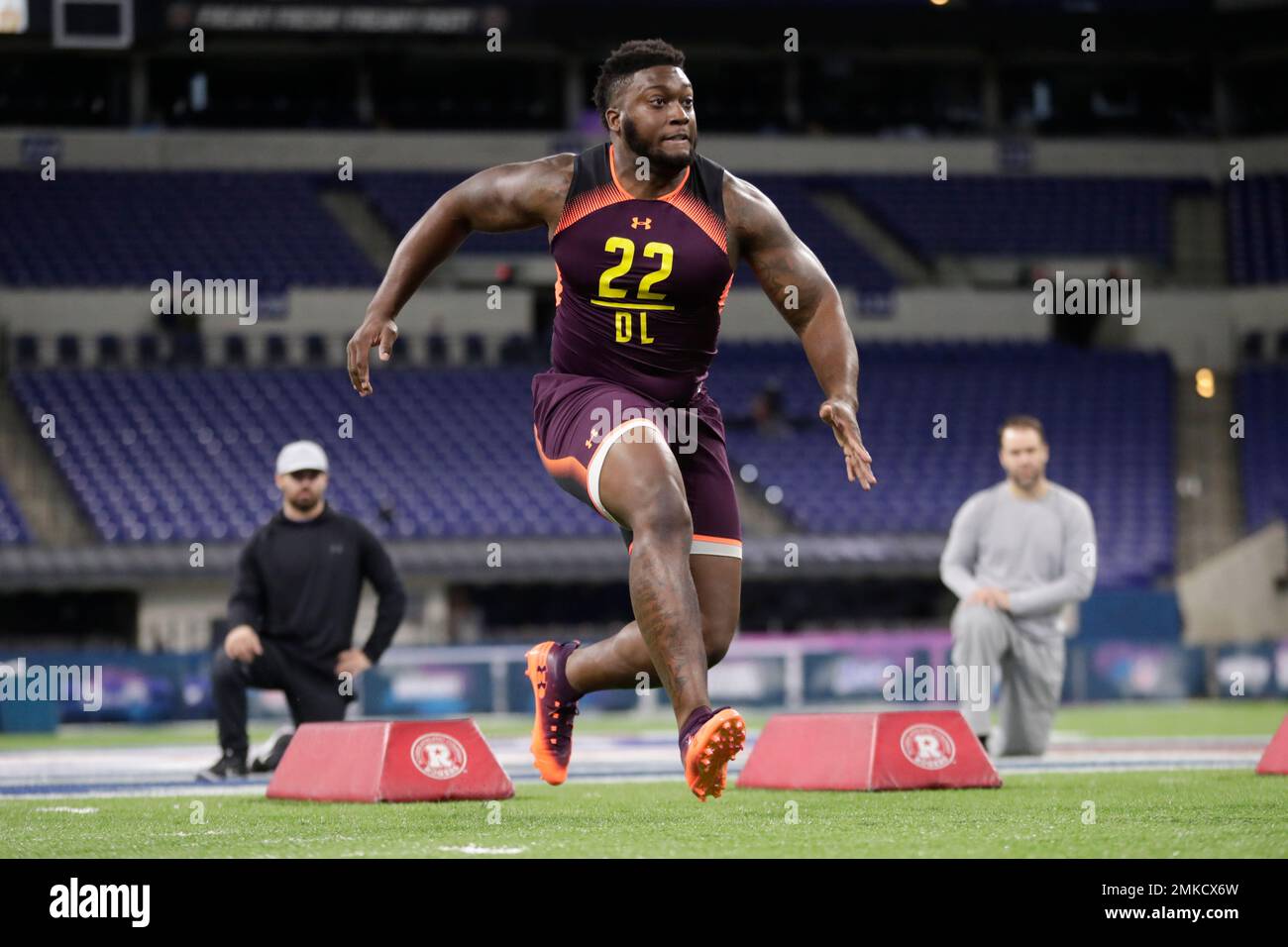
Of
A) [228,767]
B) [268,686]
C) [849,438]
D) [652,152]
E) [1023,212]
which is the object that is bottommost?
[228,767]

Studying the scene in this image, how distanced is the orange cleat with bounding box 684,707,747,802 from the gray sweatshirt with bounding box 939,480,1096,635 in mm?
5560

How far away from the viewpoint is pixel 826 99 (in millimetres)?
37062

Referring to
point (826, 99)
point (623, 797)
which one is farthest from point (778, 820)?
point (826, 99)

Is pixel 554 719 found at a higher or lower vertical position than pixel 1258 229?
lower

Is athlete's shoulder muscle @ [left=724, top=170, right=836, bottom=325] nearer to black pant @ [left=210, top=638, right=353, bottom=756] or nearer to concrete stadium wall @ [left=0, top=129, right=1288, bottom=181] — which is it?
black pant @ [left=210, top=638, right=353, bottom=756]

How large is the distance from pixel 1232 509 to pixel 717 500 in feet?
83.7

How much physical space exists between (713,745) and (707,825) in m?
1.03

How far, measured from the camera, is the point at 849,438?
20.6 ft

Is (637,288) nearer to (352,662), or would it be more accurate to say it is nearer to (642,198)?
(642,198)

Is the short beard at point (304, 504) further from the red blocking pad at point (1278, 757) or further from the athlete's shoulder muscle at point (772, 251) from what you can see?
the red blocking pad at point (1278, 757)

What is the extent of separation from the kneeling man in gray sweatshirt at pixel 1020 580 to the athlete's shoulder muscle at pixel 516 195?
484 cm

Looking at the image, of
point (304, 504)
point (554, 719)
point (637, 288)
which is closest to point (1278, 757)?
point (554, 719)

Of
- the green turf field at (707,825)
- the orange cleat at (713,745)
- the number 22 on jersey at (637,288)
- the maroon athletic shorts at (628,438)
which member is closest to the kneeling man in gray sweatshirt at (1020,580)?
the green turf field at (707,825)

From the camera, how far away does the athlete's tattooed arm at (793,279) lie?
6789 mm
